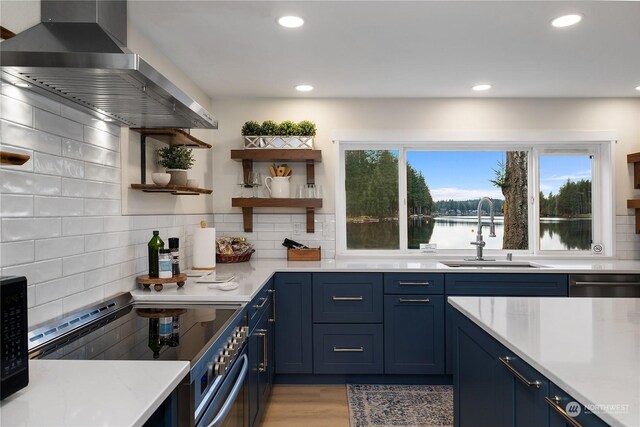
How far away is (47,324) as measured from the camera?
1.60 metres

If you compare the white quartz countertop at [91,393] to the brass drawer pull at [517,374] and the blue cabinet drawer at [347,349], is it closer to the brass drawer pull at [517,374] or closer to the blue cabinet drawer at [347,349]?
the brass drawer pull at [517,374]

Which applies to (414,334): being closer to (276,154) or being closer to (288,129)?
(276,154)

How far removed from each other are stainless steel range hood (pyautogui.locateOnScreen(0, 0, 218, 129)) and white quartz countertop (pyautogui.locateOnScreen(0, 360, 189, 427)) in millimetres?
881

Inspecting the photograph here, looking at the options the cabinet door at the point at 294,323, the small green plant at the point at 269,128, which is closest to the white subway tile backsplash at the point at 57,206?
the cabinet door at the point at 294,323

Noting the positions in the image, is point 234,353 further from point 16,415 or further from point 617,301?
point 617,301

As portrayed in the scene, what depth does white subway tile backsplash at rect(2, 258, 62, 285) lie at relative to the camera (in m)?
1.47

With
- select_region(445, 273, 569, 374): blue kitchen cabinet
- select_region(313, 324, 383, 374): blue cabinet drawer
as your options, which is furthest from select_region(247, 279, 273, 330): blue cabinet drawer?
select_region(445, 273, 569, 374): blue kitchen cabinet

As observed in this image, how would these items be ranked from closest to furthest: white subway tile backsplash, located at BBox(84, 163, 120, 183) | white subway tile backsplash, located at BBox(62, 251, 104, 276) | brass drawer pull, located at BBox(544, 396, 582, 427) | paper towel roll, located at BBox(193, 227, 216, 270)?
1. brass drawer pull, located at BBox(544, 396, 582, 427)
2. white subway tile backsplash, located at BBox(62, 251, 104, 276)
3. white subway tile backsplash, located at BBox(84, 163, 120, 183)
4. paper towel roll, located at BBox(193, 227, 216, 270)

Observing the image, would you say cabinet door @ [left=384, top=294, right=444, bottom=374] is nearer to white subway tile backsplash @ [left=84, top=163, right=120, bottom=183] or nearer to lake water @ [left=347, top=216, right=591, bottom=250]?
lake water @ [left=347, top=216, right=591, bottom=250]

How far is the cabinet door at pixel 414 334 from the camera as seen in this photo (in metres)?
3.21

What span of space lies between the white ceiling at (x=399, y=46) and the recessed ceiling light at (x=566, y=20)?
38 millimetres

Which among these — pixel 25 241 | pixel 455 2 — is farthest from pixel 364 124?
pixel 25 241

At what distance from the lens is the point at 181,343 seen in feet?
4.89

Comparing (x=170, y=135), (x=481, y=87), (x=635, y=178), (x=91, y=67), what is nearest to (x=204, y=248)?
(x=170, y=135)
